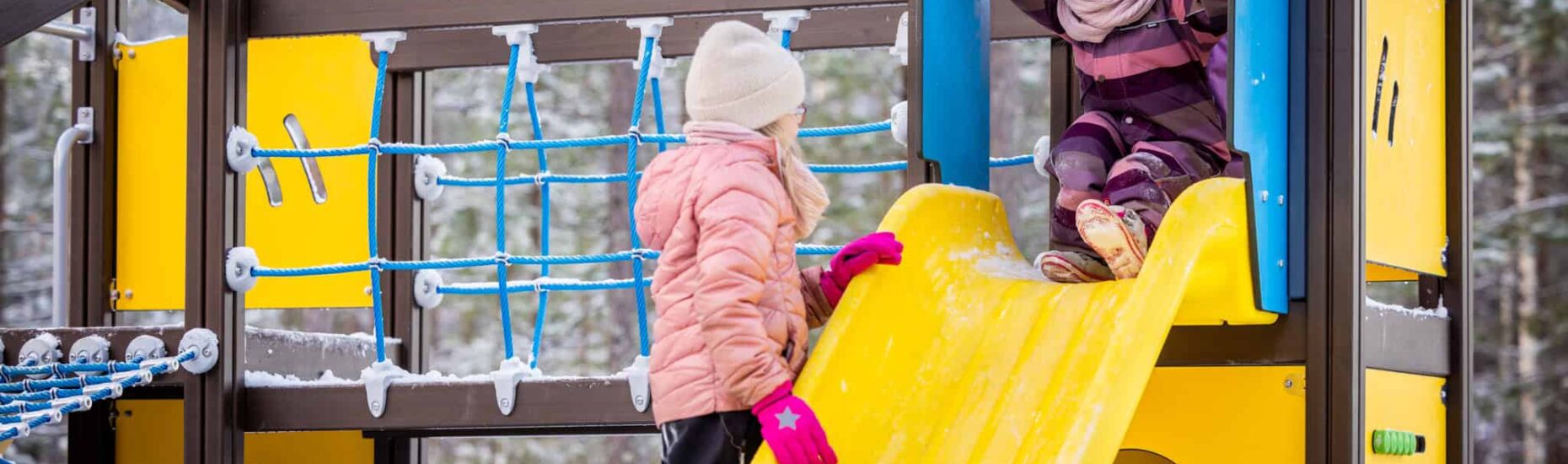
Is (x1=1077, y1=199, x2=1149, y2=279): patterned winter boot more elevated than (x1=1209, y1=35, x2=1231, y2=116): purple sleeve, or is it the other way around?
(x1=1209, y1=35, x2=1231, y2=116): purple sleeve

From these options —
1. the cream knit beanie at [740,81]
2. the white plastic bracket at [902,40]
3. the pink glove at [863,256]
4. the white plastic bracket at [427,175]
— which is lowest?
the pink glove at [863,256]

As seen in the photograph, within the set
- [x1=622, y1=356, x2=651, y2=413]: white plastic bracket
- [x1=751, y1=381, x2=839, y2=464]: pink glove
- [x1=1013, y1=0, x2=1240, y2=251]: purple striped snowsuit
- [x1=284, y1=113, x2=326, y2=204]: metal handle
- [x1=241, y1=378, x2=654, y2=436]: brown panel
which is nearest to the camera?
[x1=751, y1=381, x2=839, y2=464]: pink glove

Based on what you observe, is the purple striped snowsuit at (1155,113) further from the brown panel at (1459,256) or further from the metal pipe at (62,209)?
the metal pipe at (62,209)

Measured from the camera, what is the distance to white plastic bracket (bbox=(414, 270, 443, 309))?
5.12 metres

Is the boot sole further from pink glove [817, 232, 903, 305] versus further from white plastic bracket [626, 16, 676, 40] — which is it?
white plastic bracket [626, 16, 676, 40]

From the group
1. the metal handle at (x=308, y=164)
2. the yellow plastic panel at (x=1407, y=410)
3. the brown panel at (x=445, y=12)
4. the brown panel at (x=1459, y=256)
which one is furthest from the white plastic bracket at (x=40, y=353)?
the brown panel at (x=1459, y=256)

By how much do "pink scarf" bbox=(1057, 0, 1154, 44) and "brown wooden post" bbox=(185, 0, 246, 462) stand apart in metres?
1.94

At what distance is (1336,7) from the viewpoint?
282 cm

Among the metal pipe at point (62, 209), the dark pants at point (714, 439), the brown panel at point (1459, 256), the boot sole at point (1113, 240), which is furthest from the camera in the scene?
the metal pipe at point (62, 209)

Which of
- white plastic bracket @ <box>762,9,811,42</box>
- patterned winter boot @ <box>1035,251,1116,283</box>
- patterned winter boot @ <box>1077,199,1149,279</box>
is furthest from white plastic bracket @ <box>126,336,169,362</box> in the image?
patterned winter boot @ <box>1077,199,1149,279</box>

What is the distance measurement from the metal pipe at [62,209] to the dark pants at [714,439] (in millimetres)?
2473

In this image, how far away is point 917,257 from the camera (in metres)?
3.04

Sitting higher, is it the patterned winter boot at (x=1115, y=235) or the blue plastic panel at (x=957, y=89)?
the blue plastic panel at (x=957, y=89)

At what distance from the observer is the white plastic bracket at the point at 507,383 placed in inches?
155
